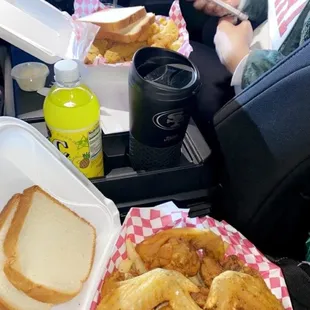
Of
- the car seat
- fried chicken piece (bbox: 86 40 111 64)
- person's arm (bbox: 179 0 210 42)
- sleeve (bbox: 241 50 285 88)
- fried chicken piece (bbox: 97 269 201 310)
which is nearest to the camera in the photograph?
fried chicken piece (bbox: 97 269 201 310)

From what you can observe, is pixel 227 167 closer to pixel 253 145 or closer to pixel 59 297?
pixel 253 145

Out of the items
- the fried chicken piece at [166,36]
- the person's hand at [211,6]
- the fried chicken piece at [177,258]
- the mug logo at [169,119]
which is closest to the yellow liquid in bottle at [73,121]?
the mug logo at [169,119]

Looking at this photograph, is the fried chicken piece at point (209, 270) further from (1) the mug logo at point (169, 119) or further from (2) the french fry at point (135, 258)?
(1) the mug logo at point (169, 119)

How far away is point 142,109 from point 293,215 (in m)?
0.31

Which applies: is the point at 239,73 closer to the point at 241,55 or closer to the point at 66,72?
the point at 241,55

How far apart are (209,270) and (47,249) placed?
0.24 m

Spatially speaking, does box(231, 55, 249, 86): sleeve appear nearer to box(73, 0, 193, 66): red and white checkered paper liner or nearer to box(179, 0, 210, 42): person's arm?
box(73, 0, 193, 66): red and white checkered paper liner

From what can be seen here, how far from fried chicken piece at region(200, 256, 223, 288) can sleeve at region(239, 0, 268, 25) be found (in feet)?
2.19

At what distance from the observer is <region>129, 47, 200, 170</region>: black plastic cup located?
753 millimetres

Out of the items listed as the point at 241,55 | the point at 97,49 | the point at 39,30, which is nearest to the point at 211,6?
the point at 241,55

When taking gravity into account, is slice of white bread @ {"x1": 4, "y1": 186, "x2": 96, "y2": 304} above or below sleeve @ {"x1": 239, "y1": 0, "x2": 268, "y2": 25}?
below

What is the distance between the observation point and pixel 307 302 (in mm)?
727

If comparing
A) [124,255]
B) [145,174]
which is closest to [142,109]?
[145,174]

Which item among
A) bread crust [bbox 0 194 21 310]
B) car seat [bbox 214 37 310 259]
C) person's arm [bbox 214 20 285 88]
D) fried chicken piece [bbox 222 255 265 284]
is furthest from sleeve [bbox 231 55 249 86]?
bread crust [bbox 0 194 21 310]
